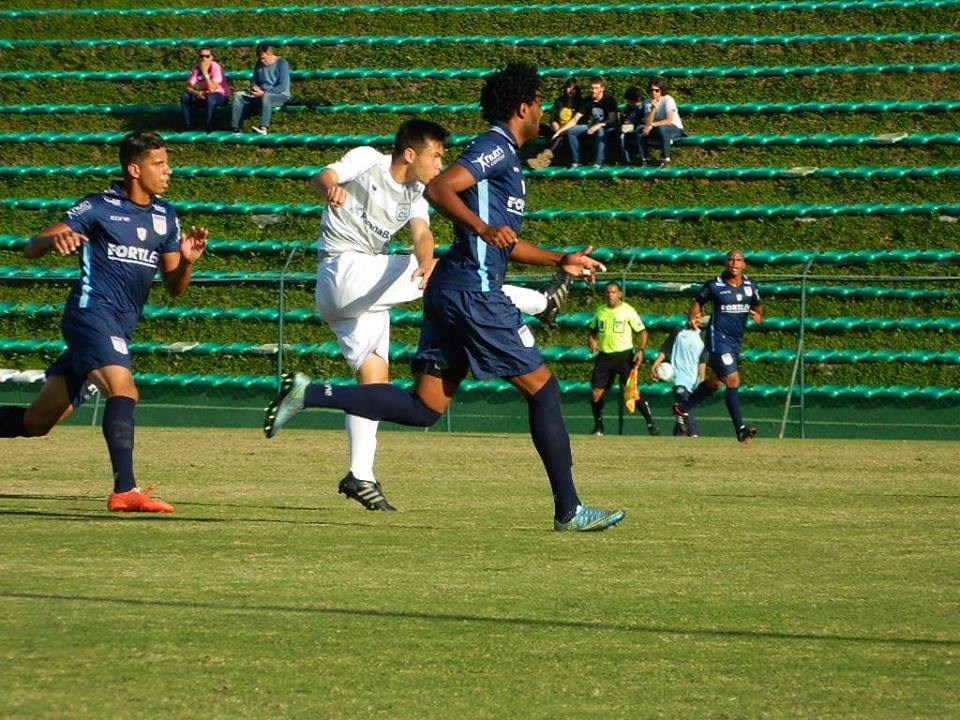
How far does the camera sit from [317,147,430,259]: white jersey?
962 cm

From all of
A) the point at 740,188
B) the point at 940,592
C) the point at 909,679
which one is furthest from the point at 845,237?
the point at 909,679

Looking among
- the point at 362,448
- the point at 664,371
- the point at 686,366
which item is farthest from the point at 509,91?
the point at 664,371

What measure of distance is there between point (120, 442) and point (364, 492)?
1.35 meters

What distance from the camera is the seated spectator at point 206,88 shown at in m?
25.9

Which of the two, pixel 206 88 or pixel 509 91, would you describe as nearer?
pixel 509 91

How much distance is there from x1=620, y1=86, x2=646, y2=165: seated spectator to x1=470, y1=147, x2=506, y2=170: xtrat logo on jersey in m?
16.4

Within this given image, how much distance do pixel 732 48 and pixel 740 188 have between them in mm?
3081

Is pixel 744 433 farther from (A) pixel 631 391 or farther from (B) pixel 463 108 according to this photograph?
(B) pixel 463 108

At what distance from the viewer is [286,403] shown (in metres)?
8.16

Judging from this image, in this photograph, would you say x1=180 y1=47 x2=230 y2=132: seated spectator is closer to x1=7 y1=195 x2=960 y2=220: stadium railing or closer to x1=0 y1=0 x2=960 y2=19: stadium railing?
x1=7 y1=195 x2=960 y2=220: stadium railing

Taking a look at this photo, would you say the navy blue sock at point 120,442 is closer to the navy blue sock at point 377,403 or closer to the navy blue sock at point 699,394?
the navy blue sock at point 377,403

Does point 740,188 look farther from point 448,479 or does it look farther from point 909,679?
point 909,679

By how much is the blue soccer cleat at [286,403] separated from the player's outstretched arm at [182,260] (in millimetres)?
1011

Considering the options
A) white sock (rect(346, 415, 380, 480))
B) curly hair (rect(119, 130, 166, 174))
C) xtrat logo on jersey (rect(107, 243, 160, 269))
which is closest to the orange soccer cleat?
white sock (rect(346, 415, 380, 480))
